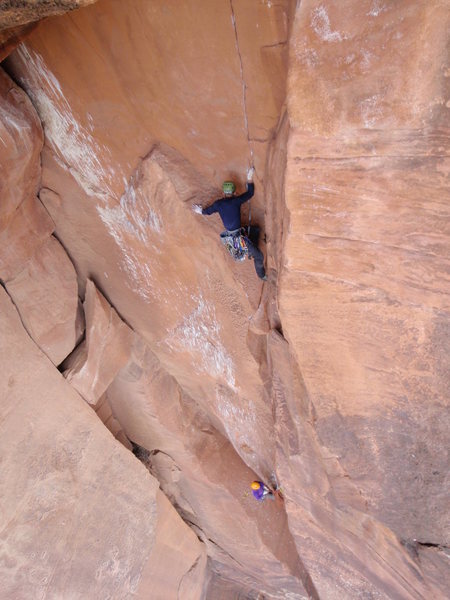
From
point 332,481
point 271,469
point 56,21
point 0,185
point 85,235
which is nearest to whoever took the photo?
point 56,21

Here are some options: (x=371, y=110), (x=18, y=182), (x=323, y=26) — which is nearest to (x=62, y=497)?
(x=18, y=182)

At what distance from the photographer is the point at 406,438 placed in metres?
4.08

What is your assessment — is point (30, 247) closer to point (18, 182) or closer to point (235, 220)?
Answer: point (18, 182)

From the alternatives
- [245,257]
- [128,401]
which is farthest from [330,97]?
[128,401]

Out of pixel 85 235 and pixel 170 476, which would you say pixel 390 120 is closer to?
pixel 85 235

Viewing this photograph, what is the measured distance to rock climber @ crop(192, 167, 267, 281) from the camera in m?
4.04

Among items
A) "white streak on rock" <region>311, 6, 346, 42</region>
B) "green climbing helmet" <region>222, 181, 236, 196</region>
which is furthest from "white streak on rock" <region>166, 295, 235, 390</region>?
"white streak on rock" <region>311, 6, 346, 42</region>

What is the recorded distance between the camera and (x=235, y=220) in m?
4.11

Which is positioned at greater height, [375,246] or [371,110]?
[371,110]

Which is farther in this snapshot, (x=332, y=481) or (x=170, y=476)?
→ (x=170, y=476)

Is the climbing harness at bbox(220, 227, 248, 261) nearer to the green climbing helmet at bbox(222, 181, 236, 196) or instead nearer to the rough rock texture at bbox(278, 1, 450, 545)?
the green climbing helmet at bbox(222, 181, 236, 196)

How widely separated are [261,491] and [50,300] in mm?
4140

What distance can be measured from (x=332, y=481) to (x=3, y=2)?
4.70 meters

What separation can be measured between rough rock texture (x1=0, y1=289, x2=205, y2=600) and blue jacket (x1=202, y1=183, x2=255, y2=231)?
8.62 ft
